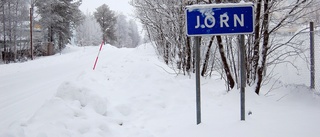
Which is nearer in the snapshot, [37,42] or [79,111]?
[79,111]

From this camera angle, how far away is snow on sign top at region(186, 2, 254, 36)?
12.2 feet

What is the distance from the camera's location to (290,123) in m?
3.84

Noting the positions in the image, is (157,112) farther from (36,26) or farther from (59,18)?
(36,26)

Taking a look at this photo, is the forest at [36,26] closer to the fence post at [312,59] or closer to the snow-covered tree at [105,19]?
the snow-covered tree at [105,19]

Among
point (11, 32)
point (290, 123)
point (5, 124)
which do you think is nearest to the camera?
point (290, 123)

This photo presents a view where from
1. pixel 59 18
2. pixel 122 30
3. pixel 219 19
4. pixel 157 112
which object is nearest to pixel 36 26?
pixel 59 18

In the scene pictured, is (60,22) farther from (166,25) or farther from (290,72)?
(290,72)

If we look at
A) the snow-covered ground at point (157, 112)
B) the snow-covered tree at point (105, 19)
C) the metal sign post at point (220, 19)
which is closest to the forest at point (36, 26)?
the snow-covered tree at point (105, 19)

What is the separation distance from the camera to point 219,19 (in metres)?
3.76

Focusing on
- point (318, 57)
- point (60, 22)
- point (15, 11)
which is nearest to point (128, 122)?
point (318, 57)

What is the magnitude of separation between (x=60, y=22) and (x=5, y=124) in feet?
105

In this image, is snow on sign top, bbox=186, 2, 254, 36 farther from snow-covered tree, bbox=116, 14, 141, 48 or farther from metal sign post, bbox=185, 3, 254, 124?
snow-covered tree, bbox=116, 14, 141, 48

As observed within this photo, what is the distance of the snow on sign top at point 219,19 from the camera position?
373 cm

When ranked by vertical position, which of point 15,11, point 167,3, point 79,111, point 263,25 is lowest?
point 79,111
